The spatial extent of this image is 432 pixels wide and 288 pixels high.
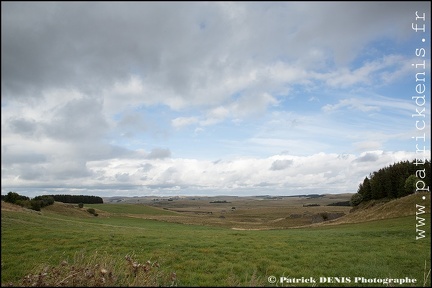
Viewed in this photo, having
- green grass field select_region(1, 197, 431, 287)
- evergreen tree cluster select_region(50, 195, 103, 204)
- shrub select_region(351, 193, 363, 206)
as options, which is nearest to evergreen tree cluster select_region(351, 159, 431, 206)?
shrub select_region(351, 193, 363, 206)

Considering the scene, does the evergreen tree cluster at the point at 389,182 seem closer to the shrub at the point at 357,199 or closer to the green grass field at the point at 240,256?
the shrub at the point at 357,199

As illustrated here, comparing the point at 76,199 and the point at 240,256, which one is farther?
the point at 76,199

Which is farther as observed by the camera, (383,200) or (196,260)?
(383,200)

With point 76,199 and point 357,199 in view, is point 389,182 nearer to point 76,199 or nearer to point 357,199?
point 357,199

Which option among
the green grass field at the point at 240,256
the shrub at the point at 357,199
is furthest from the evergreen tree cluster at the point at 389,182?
the green grass field at the point at 240,256

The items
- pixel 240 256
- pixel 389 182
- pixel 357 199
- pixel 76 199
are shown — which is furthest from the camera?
pixel 76 199

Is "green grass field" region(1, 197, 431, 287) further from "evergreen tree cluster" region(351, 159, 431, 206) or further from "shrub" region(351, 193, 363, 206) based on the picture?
"shrub" region(351, 193, 363, 206)

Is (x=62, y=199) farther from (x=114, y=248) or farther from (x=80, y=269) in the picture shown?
(x=80, y=269)

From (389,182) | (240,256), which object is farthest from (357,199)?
(240,256)

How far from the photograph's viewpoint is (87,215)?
85.2 metres

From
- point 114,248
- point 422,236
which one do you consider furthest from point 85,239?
point 422,236

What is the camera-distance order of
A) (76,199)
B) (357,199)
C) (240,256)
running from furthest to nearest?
(76,199), (357,199), (240,256)

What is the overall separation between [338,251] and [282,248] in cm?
377

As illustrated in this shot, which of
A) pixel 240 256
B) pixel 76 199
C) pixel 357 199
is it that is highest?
pixel 240 256
